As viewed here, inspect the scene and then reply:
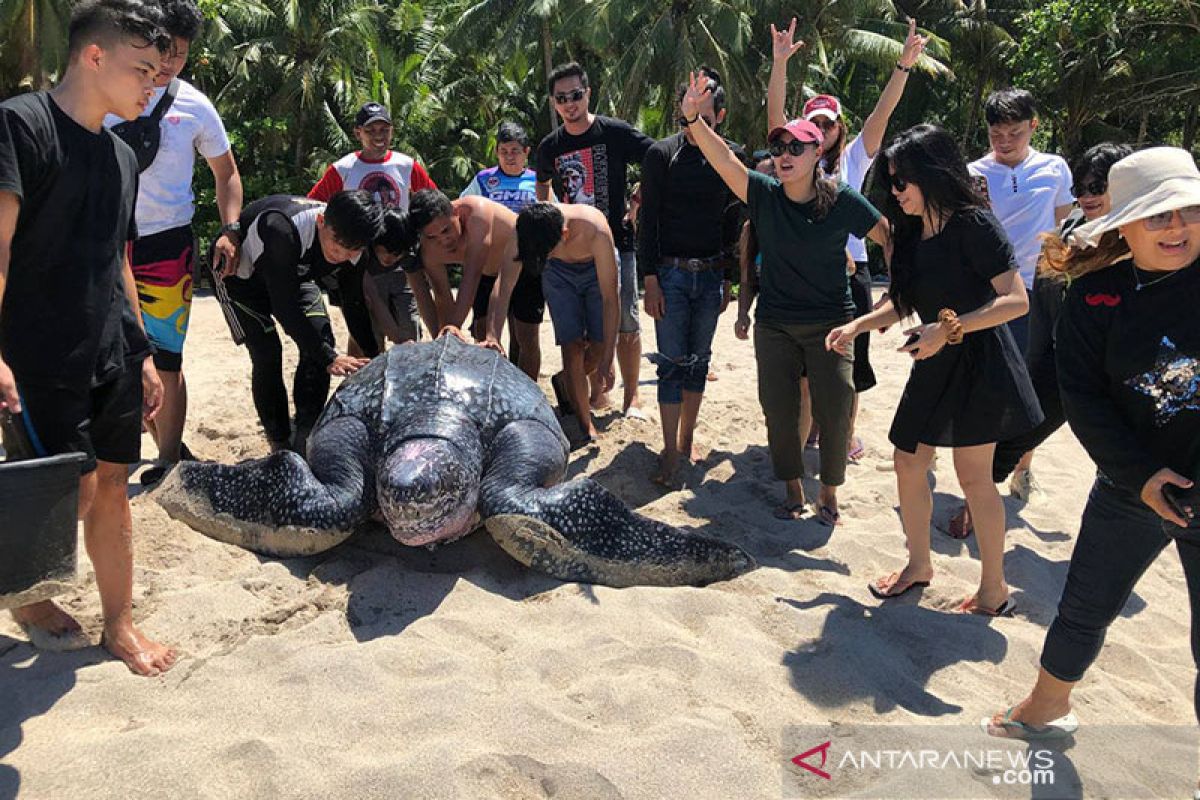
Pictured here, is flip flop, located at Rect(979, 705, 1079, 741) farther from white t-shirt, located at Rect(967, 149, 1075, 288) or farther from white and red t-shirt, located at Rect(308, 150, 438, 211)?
white and red t-shirt, located at Rect(308, 150, 438, 211)

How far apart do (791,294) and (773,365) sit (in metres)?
0.30

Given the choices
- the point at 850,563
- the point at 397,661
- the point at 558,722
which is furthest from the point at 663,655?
the point at 850,563

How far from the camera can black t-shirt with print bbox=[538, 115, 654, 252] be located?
4289 mm

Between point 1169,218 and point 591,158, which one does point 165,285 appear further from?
point 1169,218

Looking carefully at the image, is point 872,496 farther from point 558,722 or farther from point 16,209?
point 16,209

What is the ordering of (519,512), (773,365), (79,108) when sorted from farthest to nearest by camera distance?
(773,365), (519,512), (79,108)

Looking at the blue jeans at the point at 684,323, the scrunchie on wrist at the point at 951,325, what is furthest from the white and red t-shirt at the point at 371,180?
the scrunchie on wrist at the point at 951,325

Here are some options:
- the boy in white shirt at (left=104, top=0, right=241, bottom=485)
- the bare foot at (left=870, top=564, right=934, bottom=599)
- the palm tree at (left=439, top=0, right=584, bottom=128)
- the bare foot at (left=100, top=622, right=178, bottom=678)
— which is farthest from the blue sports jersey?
the palm tree at (left=439, top=0, right=584, bottom=128)

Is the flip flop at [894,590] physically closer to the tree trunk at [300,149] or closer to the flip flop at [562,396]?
the flip flop at [562,396]

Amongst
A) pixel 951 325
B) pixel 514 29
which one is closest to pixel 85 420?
Result: pixel 951 325

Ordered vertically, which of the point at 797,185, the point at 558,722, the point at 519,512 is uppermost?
the point at 797,185

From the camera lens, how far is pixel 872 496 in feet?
12.2

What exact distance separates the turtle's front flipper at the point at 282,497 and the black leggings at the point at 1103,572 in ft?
7.09

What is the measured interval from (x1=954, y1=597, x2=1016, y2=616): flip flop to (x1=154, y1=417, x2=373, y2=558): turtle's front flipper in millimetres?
2054
